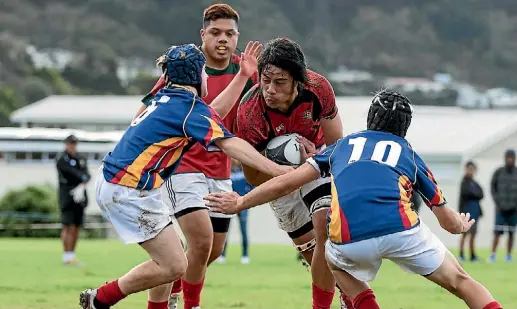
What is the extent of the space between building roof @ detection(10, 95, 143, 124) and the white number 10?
5194 centimetres

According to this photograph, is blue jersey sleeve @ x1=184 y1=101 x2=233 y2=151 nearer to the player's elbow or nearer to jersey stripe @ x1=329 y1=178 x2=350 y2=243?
the player's elbow

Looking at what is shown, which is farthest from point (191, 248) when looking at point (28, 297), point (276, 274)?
point (276, 274)

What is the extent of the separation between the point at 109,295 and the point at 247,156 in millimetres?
1398

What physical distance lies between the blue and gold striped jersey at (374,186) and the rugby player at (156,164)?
0.78m

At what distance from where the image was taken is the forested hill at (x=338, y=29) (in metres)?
102

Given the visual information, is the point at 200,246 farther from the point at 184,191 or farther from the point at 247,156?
the point at 247,156

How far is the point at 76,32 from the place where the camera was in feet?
351

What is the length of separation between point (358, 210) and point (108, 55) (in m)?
93.3

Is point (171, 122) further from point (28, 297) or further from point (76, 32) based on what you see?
point (76, 32)

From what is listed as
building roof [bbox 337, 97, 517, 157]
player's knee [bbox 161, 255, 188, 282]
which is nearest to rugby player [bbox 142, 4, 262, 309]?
player's knee [bbox 161, 255, 188, 282]

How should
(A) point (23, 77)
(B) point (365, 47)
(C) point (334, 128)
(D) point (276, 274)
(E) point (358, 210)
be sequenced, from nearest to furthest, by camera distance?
(E) point (358, 210), (C) point (334, 128), (D) point (276, 274), (A) point (23, 77), (B) point (365, 47)

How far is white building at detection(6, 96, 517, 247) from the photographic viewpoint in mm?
32312

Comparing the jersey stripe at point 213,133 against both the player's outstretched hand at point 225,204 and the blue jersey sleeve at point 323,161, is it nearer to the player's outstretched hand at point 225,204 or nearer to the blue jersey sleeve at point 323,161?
the player's outstretched hand at point 225,204

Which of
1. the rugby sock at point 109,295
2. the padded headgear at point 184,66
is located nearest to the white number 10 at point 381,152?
the padded headgear at point 184,66
